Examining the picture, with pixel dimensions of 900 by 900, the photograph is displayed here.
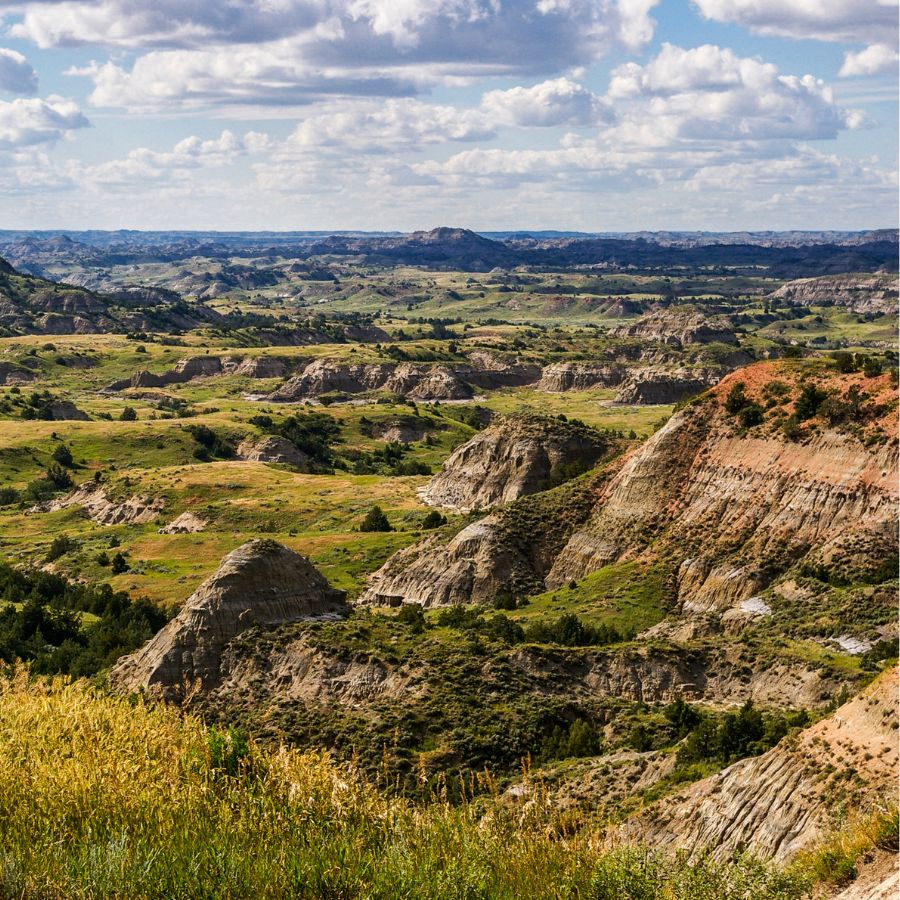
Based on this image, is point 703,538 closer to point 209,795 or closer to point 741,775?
point 741,775

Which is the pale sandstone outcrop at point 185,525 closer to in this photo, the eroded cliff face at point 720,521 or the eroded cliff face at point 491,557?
the eroded cliff face at point 491,557

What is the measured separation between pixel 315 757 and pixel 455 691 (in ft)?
94.6

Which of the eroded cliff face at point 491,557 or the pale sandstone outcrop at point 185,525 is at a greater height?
the eroded cliff face at point 491,557

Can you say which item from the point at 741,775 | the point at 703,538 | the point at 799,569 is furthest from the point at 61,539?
the point at 741,775

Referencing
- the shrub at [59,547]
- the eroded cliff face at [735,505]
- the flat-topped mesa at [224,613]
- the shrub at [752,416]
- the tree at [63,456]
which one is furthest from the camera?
the tree at [63,456]

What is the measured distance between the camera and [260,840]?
92.5 feet

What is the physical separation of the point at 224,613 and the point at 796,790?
138 feet

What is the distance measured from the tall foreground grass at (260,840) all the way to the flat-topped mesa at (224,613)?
1334 inches

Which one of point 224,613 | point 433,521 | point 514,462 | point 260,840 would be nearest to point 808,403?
point 433,521

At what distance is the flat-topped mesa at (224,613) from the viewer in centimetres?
7000

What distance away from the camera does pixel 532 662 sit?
65938 mm

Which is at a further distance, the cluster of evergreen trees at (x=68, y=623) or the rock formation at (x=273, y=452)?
the rock formation at (x=273, y=452)

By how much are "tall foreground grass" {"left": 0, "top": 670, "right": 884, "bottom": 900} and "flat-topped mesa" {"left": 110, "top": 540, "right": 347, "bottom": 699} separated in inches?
1334

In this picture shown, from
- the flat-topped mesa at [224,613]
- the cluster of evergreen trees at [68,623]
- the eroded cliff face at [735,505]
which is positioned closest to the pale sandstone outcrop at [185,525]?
the cluster of evergreen trees at [68,623]
